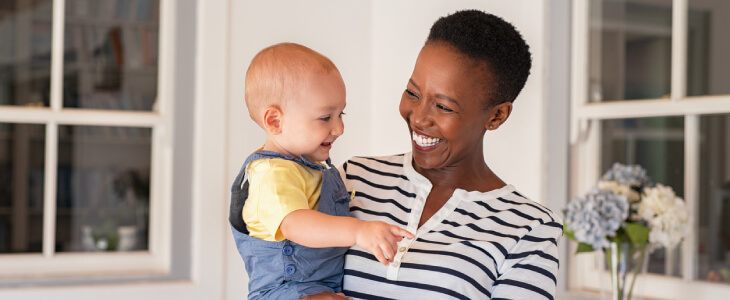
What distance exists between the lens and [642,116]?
2.28 metres

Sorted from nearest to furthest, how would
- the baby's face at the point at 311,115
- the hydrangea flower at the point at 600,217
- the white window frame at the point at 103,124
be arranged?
the baby's face at the point at 311,115
the hydrangea flower at the point at 600,217
the white window frame at the point at 103,124

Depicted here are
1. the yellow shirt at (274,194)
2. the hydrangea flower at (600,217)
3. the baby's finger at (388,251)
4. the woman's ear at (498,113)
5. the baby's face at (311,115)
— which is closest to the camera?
the baby's finger at (388,251)

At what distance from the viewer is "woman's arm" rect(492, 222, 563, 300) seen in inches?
51.7

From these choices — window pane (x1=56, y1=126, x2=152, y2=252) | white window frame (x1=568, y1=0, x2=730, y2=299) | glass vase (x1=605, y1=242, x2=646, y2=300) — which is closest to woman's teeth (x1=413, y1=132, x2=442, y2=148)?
glass vase (x1=605, y1=242, x2=646, y2=300)

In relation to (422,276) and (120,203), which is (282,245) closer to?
(422,276)

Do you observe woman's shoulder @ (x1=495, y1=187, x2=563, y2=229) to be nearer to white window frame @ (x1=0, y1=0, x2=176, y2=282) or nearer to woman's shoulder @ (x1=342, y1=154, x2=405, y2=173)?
woman's shoulder @ (x1=342, y1=154, x2=405, y2=173)

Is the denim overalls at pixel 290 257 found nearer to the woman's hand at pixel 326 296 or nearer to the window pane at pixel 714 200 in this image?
the woman's hand at pixel 326 296

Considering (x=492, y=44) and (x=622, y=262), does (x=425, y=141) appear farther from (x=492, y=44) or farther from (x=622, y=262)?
(x=622, y=262)

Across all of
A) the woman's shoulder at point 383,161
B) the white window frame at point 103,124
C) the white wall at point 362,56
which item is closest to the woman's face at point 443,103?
the woman's shoulder at point 383,161

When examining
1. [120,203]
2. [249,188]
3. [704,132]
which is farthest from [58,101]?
[704,132]

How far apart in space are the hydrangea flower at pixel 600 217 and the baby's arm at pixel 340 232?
3.17ft

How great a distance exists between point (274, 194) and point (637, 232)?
1207 mm

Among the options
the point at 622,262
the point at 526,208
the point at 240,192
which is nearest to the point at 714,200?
the point at 622,262

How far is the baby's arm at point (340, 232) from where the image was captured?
44.2 inches
